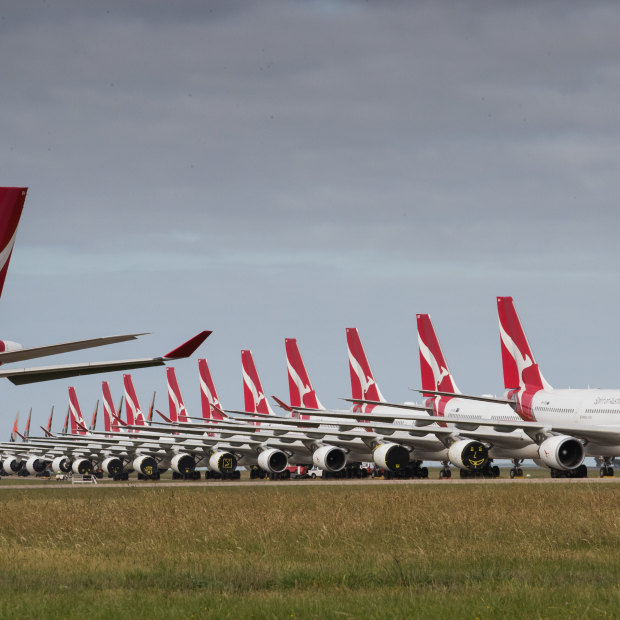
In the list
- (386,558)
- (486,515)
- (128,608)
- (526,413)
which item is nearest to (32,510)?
(486,515)

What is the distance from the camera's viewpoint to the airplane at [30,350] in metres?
15.6

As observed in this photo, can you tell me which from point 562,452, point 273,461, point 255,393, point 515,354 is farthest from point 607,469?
point 255,393

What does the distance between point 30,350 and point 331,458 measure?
45.6m

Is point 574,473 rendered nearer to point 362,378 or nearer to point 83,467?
point 362,378

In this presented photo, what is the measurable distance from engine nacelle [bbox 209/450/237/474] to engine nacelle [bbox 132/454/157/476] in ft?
49.0

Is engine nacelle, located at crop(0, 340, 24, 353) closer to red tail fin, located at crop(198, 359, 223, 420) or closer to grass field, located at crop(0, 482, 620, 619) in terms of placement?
grass field, located at crop(0, 482, 620, 619)

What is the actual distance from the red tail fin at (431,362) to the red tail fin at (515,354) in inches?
387

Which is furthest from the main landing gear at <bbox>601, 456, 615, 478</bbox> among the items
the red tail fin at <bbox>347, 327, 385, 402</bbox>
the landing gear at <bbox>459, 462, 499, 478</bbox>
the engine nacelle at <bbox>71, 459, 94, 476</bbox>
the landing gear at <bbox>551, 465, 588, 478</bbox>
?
the engine nacelle at <bbox>71, 459, 94, 476</bbox>

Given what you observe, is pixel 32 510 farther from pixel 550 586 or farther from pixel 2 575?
pixel 550 586

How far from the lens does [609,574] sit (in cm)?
1288

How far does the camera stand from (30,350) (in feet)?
52.6

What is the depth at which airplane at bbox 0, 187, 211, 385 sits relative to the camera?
15.6 meters

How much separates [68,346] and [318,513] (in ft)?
33.5

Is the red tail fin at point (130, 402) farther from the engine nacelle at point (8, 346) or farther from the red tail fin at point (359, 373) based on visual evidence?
the engine nacelle at point (8, 346)
